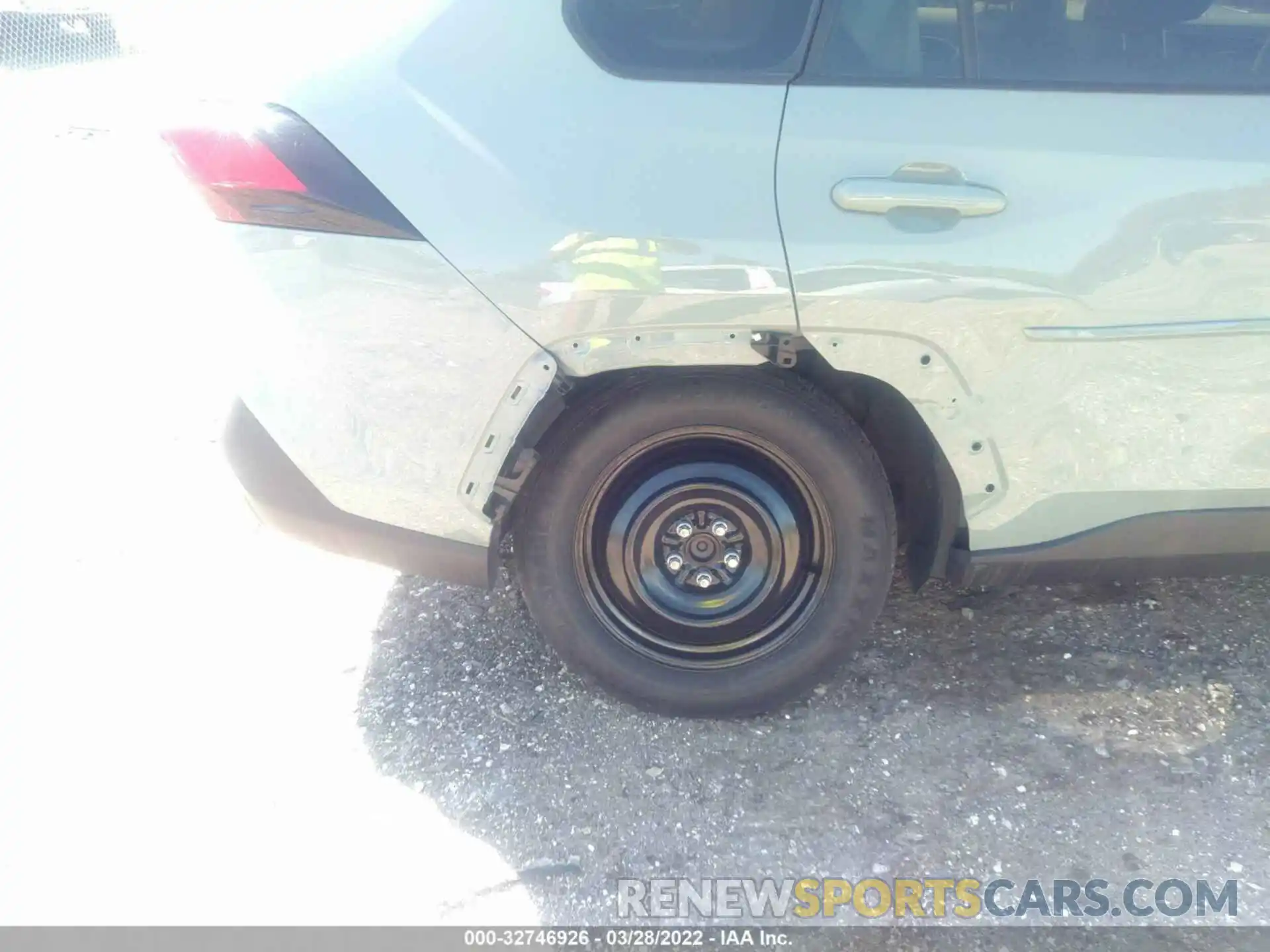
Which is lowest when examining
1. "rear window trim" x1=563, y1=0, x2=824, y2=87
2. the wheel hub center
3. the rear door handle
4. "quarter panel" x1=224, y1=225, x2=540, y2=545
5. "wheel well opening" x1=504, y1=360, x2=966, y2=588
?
the wheel hub center

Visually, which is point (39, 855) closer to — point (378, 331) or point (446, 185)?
point (378, 331)

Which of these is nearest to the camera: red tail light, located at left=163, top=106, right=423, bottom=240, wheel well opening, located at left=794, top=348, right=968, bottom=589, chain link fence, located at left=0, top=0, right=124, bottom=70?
red tail light, located at left=163, top=106, right=423, bottom=240

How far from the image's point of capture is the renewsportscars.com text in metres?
2.19

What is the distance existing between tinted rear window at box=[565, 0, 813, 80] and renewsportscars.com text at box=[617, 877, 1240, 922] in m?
1.73

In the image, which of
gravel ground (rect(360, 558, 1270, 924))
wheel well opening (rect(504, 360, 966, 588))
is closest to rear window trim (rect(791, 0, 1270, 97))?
wheel well opening (rect(504, 360, 966, 588))

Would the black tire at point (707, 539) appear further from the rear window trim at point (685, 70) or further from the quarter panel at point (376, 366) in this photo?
the rear window trim at point (685, 70)

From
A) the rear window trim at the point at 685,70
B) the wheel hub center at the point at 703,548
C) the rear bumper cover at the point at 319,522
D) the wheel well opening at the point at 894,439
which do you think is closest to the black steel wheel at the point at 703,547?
the wheel hub center at the point at 703,548

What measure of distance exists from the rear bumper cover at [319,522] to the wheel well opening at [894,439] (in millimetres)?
196

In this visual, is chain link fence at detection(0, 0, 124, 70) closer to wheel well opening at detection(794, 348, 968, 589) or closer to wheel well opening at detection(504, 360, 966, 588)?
wheel well opening at detection(504, 360, 966, 588)

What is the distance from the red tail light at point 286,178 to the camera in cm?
214

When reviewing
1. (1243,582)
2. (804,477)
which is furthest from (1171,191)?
(1243,582)

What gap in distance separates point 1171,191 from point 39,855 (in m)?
2.87

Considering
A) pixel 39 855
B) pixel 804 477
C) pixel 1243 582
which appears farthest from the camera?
pixel 1243 582

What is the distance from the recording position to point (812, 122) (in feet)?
7.11
